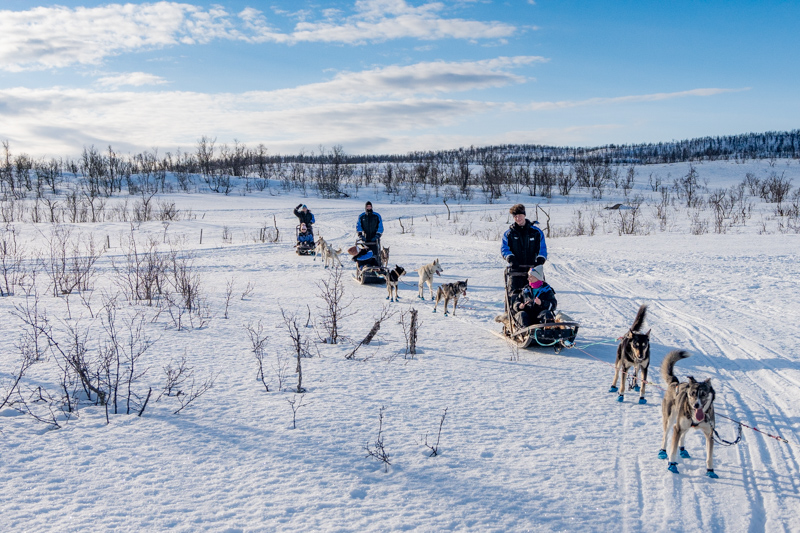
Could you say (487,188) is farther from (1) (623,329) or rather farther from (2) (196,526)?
(2) (196,526)

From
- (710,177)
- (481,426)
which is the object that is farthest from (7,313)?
(710,177)

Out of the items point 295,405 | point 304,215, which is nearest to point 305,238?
point 304,215

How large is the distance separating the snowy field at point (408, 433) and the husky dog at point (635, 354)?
6.2 inches

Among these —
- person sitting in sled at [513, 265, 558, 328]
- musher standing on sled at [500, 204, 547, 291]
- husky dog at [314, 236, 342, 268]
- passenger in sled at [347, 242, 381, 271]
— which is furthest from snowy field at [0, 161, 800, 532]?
husky dog at [314, 236, 342, 268]

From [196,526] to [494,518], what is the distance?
1651 mm

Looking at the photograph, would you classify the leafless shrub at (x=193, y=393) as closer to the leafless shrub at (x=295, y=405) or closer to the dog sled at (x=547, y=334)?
the leafless shrub at (x=295, y=405)

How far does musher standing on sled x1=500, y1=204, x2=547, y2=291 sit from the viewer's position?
23.3 feet

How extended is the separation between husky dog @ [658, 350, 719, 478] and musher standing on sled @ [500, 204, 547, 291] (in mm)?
3500

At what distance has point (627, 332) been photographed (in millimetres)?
6016

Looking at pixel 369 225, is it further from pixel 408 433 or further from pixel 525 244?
pixel 408 433

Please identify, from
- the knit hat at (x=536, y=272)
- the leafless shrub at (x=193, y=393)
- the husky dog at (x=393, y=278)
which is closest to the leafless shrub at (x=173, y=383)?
the leafless shrub at (x=193, y=393)

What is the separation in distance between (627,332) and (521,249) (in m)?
1.83

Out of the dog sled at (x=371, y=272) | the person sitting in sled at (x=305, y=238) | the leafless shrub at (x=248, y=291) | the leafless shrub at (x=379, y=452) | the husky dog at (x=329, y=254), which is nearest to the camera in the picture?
the leafless shrub at (x=379, y=452)

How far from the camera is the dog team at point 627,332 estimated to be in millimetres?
3354
